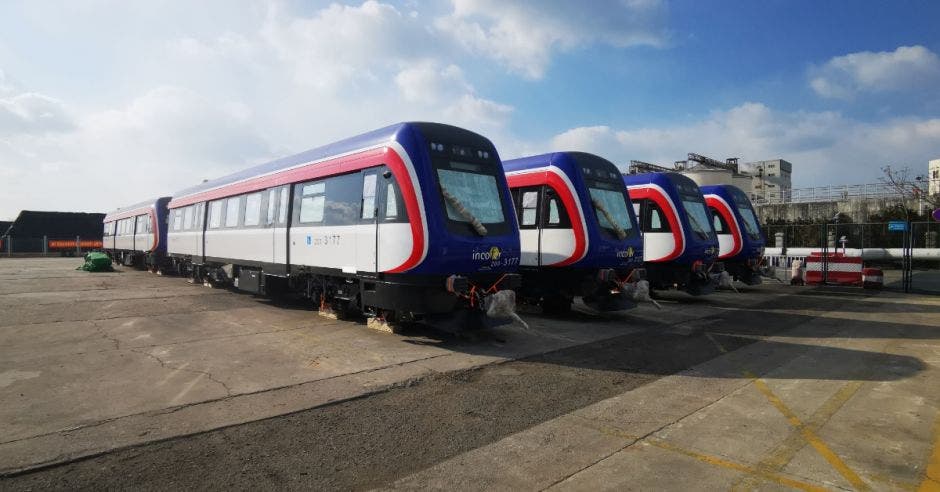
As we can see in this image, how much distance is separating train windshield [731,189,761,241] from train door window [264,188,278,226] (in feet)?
43.1

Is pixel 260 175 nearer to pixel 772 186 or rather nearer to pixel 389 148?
pixel 389 148

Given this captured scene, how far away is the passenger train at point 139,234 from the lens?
2180 centimetres

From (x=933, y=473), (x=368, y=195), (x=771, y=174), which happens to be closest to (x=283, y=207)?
(x=368, y=195)

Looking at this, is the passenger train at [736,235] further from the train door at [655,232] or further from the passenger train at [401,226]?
the passenger train at [401,226]

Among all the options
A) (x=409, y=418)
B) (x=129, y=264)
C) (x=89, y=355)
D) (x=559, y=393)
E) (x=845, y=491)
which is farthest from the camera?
(x=129, y=264)

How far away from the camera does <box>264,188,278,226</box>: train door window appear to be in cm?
1130

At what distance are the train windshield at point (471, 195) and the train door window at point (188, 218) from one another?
40.5ft

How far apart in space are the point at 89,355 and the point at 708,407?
299 inches

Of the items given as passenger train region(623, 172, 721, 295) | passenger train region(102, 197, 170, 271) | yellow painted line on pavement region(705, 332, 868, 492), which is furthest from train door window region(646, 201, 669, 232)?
passenger train region(102, 197, 170, 271)

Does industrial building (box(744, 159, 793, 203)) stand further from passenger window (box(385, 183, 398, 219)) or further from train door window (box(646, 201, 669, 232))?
passenger window (box(385, 183, 398, 219))

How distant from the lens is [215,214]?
14.8 meters

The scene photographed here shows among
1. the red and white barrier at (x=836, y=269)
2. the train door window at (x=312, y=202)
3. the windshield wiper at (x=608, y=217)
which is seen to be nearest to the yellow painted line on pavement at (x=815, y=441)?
the windshield wiper at (x=608, y=217)

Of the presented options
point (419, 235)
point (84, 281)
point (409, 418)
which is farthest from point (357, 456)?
point (84, 281)

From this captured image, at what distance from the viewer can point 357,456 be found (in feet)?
12.8
